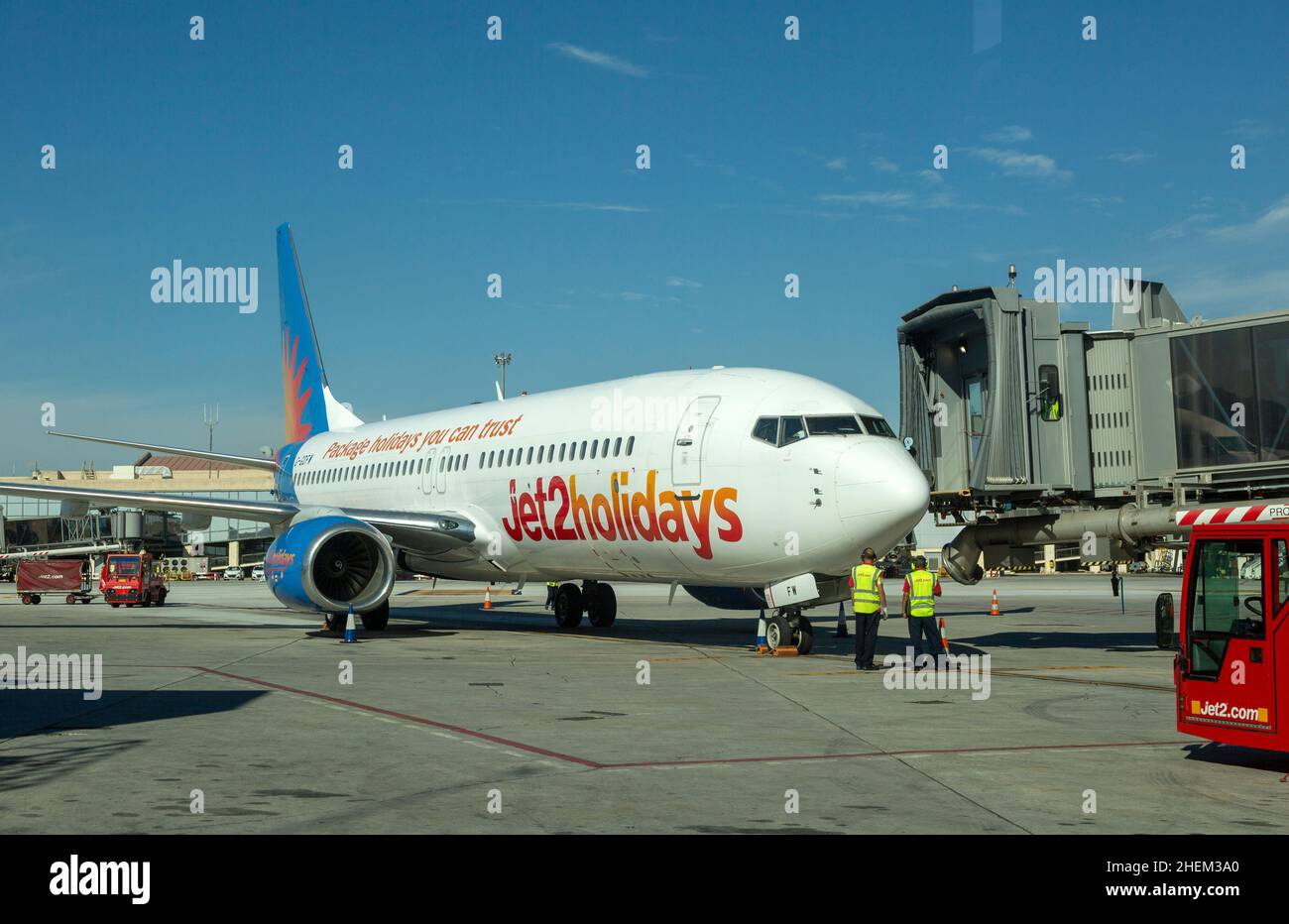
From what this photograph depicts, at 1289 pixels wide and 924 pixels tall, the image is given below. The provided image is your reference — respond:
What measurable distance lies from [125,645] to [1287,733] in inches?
787

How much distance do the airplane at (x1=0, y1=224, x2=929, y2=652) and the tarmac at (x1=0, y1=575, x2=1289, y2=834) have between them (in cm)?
184

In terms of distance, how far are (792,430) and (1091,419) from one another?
16.0ft

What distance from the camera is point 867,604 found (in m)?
17.9

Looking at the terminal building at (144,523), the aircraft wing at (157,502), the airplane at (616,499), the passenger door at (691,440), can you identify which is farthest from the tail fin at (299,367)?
the terminal building at (144,523)

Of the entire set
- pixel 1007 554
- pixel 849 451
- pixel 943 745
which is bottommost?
pixel 943 745

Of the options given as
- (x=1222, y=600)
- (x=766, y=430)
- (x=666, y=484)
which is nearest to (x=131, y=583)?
(x=666, y=484)

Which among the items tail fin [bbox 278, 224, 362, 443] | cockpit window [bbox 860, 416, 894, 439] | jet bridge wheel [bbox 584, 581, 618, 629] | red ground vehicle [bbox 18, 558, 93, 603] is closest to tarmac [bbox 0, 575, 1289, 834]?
cockpit window [bbox 860, 416, 894, 439]

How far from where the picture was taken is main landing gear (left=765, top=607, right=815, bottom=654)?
1991 cm

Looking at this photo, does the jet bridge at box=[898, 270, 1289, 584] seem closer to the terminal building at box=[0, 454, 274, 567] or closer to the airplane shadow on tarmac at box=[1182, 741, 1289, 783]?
the airplane shadow on tarmac at box=[1182, 741, 1289, 783]

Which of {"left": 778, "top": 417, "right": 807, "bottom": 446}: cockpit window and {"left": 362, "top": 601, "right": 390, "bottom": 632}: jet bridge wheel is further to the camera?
{"left": 362, "top": 601, "right": 390, "bottom": 632}: jet bridge wheel

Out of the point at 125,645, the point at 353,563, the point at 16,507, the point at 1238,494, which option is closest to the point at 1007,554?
the point at 1238,494

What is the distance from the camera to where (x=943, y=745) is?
35.8 feet
